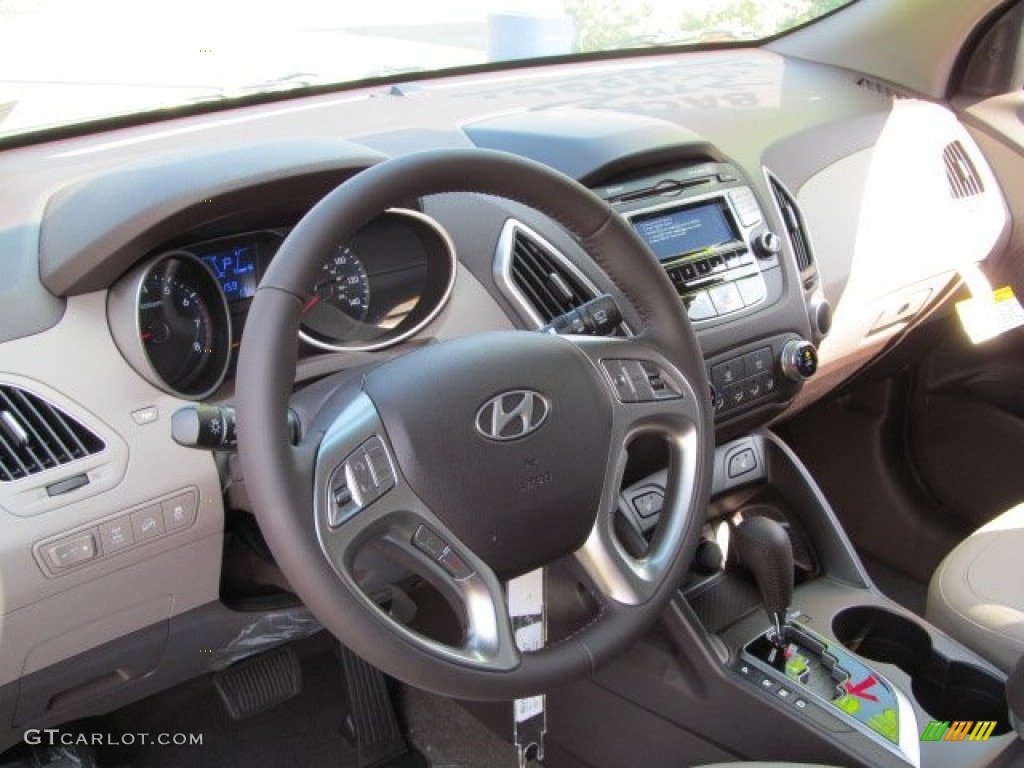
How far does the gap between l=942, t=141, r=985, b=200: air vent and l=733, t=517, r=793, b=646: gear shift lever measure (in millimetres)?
1187

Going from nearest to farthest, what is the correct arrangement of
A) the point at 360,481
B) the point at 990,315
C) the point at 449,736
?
1. the point at 360,481
2. the point at 449,736
3. the point at 990,315

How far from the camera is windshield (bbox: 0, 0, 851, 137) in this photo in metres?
1.63

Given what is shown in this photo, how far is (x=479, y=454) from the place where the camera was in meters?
1.17

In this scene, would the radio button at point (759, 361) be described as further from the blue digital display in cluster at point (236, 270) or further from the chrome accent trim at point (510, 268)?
the blue digital display in cluster at point (236, 270)

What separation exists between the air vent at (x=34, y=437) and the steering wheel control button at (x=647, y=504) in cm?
80

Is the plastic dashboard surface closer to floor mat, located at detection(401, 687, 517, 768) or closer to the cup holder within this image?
the cup holder

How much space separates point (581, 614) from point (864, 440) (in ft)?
4.58

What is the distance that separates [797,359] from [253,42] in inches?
42.4

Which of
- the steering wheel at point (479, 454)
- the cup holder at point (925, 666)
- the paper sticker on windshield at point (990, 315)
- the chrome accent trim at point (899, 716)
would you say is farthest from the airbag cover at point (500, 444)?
the paper sticker on windshield at point (990, 315)

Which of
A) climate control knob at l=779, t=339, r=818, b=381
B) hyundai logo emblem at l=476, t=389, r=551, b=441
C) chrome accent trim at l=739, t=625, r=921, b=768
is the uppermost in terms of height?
hyundai logo emblem at l=476, t=389, r=551, b=441

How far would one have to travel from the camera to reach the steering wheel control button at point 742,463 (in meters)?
1.92

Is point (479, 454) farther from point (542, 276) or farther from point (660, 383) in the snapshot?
point (542, 276)

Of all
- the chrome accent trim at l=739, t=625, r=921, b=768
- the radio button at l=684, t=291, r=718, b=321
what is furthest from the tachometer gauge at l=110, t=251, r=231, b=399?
the chrome accent trim at l=739, t=625, r=921, b=768

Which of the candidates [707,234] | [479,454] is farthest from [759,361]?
[479,454]
